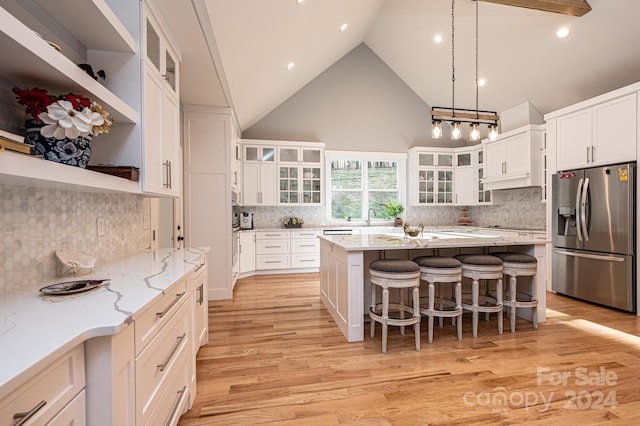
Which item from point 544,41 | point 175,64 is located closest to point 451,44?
point 544,41

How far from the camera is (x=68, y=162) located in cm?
118

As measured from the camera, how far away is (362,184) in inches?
248

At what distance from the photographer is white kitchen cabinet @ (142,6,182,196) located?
1.83 meters

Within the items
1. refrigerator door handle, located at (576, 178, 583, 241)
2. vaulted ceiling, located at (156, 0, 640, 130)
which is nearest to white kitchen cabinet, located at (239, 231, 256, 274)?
vaulted ceiling, located at (156, 0, 640, 130)

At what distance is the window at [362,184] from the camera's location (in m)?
6.19

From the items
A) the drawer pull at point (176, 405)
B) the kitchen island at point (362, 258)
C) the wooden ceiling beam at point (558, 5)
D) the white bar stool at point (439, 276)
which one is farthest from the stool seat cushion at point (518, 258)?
the drawer pull at point (176, 405)

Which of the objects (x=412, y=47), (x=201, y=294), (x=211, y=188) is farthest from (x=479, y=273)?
(x=412, y=47)

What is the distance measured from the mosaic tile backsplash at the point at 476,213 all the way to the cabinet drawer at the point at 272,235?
54cm

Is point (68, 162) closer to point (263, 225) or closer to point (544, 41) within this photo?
point (263, 225)

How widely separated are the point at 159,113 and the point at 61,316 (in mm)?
1544

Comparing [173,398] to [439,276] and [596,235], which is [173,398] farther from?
[596,235]

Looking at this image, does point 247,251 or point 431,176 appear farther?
point 431,176

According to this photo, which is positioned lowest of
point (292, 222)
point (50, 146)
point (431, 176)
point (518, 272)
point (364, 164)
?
point (518, 272)

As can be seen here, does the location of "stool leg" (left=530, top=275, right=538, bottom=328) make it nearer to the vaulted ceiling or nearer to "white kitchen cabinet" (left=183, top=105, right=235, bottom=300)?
the vaulted ceiling
